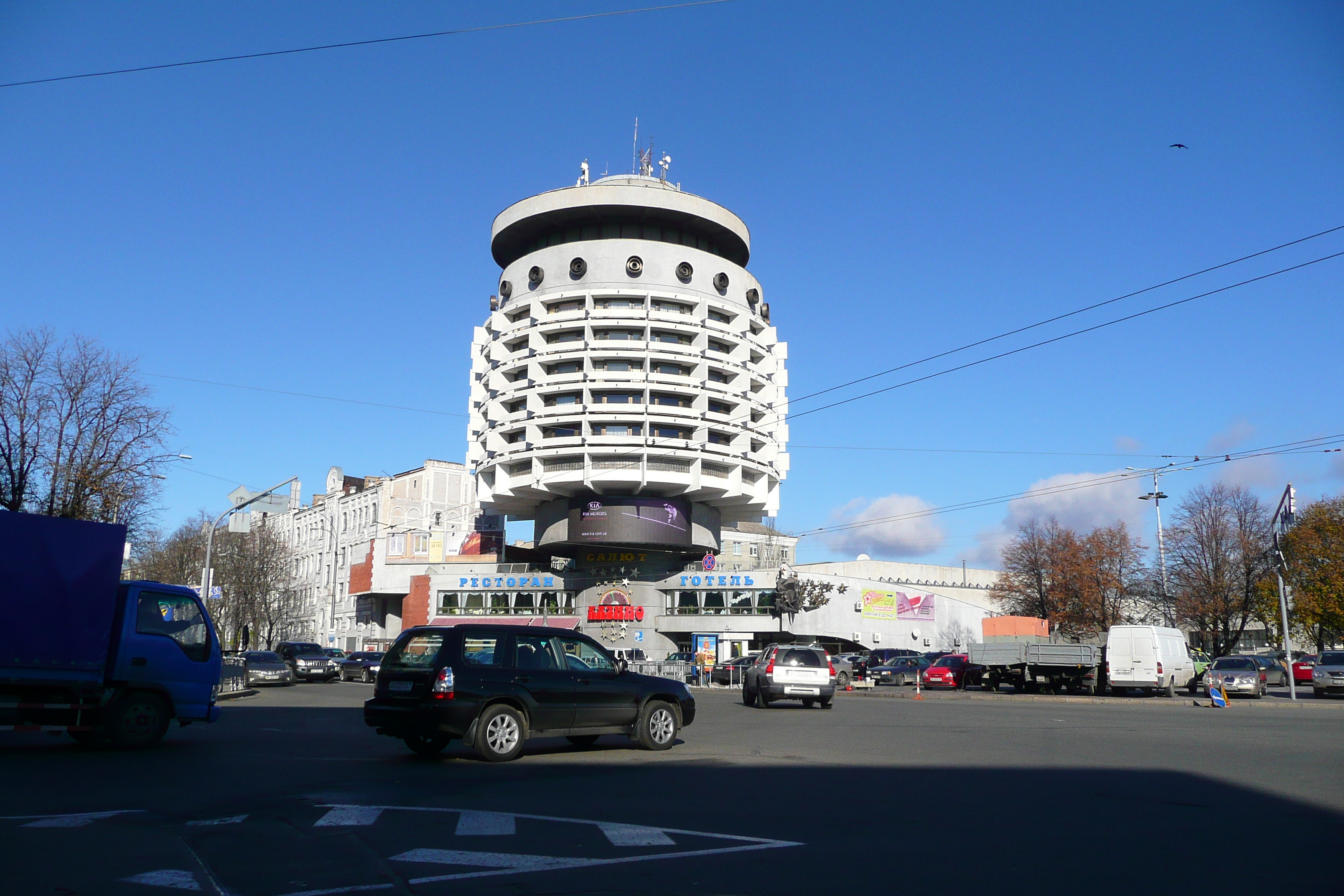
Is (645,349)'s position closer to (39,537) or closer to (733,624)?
(733,624)

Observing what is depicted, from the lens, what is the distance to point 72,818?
8.37 metres

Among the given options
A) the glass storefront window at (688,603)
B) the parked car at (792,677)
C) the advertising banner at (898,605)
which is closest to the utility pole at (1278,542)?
the parked car at (792,677)

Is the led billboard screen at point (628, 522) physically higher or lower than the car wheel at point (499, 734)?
higher

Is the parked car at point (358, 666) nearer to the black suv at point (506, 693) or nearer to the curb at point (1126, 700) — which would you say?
the curb at point (1126, 700)

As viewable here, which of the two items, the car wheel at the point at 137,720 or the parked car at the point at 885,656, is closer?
the car wheel at the point at 137,720

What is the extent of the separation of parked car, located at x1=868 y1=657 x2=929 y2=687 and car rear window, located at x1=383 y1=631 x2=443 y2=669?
36.8 m

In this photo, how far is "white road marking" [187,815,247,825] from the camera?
8.20 meters

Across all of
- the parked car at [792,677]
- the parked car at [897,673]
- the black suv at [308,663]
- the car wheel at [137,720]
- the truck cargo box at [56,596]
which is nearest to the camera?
the truck cargo box at [56,596]

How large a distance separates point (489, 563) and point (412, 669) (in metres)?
72.9

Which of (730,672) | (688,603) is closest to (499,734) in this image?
(730,672)

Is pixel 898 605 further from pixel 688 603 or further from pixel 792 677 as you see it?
pixel 792 677

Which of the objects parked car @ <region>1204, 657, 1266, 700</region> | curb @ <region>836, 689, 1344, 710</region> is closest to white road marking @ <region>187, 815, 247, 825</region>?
curb @ <region>836, 689, 1344, 710</region>

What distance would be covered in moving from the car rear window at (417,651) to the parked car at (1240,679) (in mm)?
30232

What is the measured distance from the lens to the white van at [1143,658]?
32844 mm
